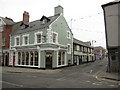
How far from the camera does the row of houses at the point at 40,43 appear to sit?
22484 millimetres

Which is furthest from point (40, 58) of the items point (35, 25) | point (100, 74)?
point (100, 74)

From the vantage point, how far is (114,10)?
1758 centimetres

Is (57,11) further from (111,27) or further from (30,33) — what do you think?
(111,27)

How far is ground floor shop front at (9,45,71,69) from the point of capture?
73.5 ft

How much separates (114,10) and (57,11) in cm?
1240

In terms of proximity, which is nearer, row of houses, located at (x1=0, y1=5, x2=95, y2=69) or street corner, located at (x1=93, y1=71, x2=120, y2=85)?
street corner, located at (x1=93, y1=71, x2=120, y2=85)

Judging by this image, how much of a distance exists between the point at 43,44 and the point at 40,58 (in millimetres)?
2442

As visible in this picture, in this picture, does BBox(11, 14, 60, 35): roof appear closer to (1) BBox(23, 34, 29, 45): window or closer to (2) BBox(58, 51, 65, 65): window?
(1) BBox(23, 34, 29, 45): window

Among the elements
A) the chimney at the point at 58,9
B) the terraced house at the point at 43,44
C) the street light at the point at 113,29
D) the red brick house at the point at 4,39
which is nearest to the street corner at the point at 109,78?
the street light at the point at 113,29

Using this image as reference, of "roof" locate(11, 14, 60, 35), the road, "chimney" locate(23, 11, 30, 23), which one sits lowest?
the road

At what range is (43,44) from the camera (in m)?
22.2

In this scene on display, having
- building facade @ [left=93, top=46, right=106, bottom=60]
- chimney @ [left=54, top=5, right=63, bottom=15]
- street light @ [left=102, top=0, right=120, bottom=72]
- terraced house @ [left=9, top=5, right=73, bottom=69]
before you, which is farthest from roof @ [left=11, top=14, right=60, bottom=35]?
building facade @ [left=93, top=46, right=106, bottom=60]

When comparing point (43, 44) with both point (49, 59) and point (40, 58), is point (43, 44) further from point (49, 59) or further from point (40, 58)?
point (49, 59)

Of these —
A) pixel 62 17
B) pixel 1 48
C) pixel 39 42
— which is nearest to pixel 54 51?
pixel 39 42
